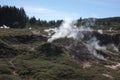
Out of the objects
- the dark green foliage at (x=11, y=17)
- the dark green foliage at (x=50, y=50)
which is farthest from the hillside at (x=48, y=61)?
the dark green foliage at (x=11, y=17)

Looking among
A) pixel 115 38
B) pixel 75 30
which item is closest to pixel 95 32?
pixel 115 38

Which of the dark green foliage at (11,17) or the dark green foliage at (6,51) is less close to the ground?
the dark green foliage at (11,17)

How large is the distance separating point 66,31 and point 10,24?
54.3 m

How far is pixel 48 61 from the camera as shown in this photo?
3930 inches

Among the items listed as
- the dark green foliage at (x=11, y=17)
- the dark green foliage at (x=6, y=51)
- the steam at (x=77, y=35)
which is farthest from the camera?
the dark green foliage at (x=11, y=17)

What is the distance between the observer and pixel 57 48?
356ft

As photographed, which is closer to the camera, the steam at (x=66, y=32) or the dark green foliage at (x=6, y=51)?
the dark green foliage at (x=6, y=51)

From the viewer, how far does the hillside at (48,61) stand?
288 ft

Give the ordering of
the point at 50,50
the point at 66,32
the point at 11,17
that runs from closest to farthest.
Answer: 1. the point at 50,50
2. the point at 66,32
3. the point at 11,17

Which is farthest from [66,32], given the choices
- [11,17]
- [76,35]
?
[11,17]

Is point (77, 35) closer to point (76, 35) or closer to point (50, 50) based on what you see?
point (76, 35)

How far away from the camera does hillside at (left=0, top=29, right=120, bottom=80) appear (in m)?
87.8

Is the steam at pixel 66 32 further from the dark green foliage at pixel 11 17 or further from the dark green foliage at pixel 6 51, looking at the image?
the dark green foliage at pixel 11 17

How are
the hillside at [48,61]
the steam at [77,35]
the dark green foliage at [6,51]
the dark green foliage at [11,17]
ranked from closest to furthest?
the hillside at [48,61], the dark green foliage at [6,51], the steam at [77,35], the dark green foliage at [11,17]
